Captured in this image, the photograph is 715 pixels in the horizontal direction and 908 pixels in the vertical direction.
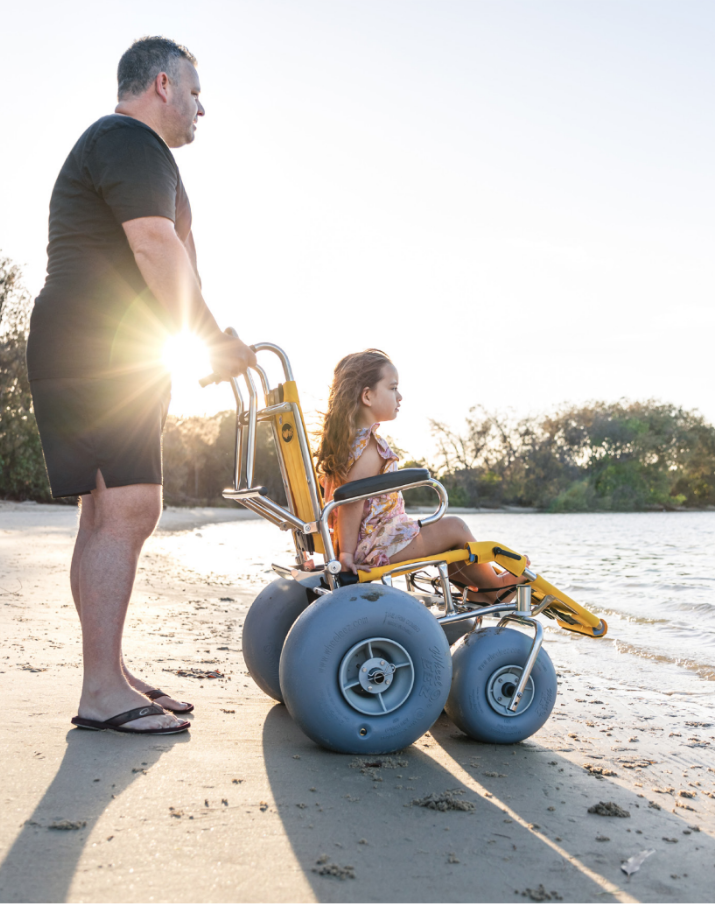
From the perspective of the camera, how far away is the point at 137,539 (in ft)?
9.10

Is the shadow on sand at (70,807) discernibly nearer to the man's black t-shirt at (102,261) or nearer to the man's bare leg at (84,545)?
the man's bare leg at (84,545)

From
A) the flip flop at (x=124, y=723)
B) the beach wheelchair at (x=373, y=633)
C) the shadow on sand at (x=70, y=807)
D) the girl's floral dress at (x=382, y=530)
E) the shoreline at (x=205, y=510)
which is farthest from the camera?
the shoreline at (x=205, y=510)

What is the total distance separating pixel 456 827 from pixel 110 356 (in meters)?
1.98

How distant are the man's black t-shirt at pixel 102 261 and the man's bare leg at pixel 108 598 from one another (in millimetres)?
477

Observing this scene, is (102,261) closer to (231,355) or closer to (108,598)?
(231,355)

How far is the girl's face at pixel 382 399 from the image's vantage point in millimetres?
3365

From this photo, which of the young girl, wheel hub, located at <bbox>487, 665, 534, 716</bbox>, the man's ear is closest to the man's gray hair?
the man's ear

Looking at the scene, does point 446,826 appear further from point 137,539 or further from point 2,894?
point 137,539

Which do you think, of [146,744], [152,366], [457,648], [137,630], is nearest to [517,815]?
[457,648]

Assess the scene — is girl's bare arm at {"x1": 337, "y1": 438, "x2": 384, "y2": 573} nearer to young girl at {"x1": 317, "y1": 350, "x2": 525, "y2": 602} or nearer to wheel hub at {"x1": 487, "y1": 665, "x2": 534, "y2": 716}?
young girl at {"x1": 317, "y1": 350, "x2": 525, "y2": 602}

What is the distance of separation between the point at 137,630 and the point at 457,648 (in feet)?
9.49

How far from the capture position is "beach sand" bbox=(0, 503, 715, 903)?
1.66 metres

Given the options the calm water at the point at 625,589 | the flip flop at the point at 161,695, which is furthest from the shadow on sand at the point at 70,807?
the calm water at the point at 625,589

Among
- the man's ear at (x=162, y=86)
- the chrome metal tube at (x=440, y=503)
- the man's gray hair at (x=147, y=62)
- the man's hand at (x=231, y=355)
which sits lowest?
the chrome metal tube at (x=440, y=503)
